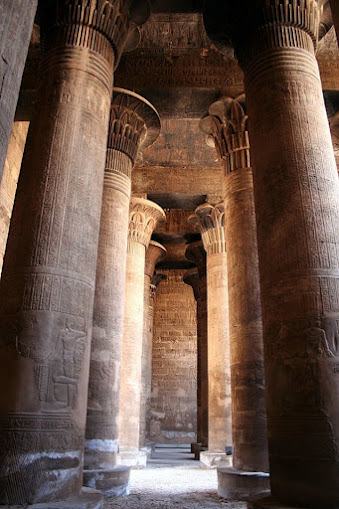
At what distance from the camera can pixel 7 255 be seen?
4.09m

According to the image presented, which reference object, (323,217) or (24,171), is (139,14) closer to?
(24,171)

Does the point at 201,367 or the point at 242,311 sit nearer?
the point at 242,311

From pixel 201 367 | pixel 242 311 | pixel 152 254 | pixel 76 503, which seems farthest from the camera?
pixel 152 254

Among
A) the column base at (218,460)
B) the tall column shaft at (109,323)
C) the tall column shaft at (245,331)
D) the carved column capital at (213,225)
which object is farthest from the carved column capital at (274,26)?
the column base at (218,460)

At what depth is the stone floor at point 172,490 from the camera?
559 cm

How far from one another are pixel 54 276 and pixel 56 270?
0.19 feet

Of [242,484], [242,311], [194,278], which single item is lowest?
[242,484]

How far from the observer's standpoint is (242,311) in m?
6.93

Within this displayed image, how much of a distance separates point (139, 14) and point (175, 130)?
452cm

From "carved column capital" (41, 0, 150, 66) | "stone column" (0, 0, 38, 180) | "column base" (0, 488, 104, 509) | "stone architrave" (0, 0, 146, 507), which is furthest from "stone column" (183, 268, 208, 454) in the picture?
"stone column" (0, 0, 38, 180)

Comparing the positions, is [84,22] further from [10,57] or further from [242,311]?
[242,311]

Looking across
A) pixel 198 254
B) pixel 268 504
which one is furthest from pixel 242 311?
pixel 198 254

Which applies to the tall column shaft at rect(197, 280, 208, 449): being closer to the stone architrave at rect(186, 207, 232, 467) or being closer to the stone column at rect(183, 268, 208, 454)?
the stone column at rect(183, 268, 208, 454)

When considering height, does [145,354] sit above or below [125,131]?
below
